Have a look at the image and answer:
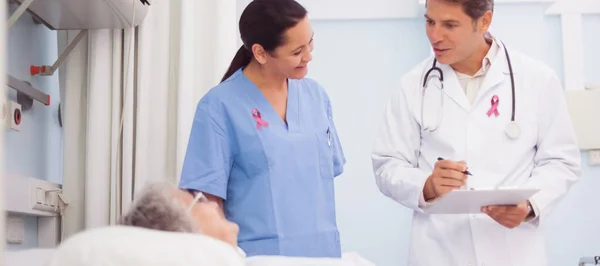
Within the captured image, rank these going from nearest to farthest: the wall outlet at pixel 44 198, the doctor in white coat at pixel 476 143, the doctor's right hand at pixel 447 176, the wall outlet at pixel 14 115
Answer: the doctor's right hand at pixel 447 176 < the doctor in white coat at pixel 476 143 < the wall outlet at pixel 14 115 < the wall outlet at pixel 44 198

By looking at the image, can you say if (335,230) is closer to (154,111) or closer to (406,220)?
(154,111)

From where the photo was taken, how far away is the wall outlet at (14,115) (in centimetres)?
234

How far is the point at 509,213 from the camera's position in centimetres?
201

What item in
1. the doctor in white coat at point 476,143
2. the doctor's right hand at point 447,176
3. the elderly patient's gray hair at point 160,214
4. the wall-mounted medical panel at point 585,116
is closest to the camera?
the elderly patient's gray hair at point 160,214

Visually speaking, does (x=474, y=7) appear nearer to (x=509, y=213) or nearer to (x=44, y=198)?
(x=509, y=213)

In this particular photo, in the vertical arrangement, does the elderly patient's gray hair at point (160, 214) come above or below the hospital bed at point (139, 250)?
above

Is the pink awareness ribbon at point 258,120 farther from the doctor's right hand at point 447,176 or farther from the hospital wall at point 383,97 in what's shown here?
the hospital wall at point 383,97

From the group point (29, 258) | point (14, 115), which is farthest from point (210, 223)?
point (14, 115)

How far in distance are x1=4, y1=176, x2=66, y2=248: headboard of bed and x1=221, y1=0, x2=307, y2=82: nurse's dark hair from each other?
0.75m

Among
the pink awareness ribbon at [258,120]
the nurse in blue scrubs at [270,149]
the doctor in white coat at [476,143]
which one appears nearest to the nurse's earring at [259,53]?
the nurse in blue scrubs at [270,149]

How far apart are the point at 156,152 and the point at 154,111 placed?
0.44ft

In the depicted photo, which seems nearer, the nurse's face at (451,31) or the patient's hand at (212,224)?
the patient's hand at (212,224)

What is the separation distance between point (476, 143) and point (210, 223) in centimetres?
95

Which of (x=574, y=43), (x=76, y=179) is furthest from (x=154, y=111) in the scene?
(x=574, y=43)
